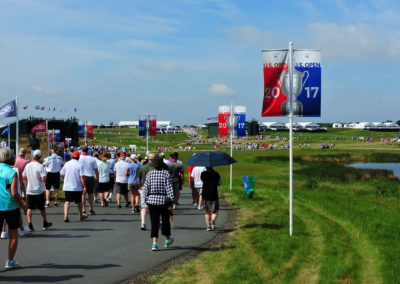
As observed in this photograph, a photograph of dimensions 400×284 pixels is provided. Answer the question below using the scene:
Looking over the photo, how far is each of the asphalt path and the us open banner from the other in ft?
12.4

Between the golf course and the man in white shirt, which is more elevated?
the man in white shirt

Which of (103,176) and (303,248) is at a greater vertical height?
(103,176)

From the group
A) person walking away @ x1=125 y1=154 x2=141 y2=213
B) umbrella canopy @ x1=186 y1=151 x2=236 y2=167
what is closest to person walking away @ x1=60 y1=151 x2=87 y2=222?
person walking away @ x1=125 y1=154 x2=141 y2=213

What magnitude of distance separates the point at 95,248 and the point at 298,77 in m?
6.07

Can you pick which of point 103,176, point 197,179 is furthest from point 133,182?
point 197,179

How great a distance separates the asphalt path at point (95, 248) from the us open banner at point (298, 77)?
3.78 metres

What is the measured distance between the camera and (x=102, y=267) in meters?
8.23

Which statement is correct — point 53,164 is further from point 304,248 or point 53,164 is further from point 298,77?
point 304,248

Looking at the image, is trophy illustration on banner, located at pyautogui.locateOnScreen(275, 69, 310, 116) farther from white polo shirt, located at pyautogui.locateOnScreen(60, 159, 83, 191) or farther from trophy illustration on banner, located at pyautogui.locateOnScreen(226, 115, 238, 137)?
trophy illustration on banner, located at pyautogui.locateOnScreen(226, 115, 238, 137)

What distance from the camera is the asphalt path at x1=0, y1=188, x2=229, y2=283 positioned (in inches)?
304

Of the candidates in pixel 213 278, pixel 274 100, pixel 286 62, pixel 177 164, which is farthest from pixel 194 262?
pixel 177 164

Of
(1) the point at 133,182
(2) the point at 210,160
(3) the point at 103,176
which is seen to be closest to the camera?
(2) the point at 210,160

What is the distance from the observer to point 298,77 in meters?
11.5

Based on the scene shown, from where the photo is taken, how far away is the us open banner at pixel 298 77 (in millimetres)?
11477
